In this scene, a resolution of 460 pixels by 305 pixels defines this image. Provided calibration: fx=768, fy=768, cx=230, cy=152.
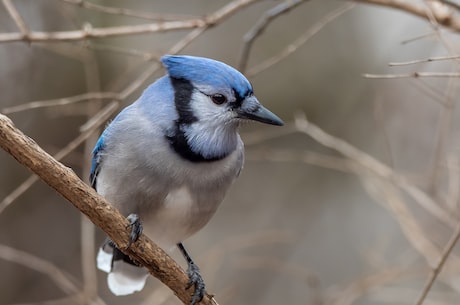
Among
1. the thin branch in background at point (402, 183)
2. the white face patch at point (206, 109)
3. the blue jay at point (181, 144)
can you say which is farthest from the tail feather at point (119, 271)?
the thin branch in background at point (402, 183)

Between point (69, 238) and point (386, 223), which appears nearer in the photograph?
point (69, 238)

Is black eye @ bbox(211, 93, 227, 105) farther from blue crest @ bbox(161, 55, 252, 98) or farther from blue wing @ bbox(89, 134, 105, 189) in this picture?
blue wing @ bbox(89, 134, 105, 189)

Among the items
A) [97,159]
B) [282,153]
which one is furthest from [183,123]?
[282,153]

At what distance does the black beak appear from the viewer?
308cm

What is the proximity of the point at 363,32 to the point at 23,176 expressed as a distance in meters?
2.91

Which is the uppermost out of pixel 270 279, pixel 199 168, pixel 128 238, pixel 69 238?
pixel 69 238

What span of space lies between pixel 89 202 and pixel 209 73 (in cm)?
77

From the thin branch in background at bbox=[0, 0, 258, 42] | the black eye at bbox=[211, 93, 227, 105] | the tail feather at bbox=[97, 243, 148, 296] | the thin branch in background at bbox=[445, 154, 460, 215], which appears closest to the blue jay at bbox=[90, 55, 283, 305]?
the black eye at bbox=[211, 93, 227, 105]

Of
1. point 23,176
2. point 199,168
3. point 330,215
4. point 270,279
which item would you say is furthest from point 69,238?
point 199,168

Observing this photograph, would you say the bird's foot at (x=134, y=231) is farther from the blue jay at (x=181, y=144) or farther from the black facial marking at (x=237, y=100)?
the black facial marking at (x=237, y=100)

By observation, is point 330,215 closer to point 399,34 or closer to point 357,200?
point 357,200

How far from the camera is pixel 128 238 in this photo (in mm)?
2768

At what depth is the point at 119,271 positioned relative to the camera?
3.79m

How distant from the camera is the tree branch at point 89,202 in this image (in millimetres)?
2512
